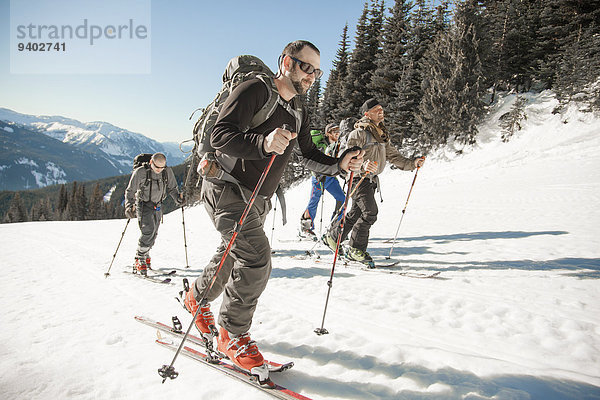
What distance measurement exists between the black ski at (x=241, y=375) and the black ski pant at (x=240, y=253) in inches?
13.6

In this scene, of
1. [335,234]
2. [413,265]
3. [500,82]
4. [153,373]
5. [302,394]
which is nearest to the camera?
[302,394]

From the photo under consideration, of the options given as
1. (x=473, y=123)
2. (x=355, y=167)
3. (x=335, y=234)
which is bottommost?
(x=335, y=234)

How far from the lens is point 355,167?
2.92 m

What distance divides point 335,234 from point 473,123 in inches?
805

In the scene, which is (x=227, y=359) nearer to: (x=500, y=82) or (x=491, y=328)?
(x=491, y=328)

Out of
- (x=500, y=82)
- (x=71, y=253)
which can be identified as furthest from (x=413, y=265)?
(x=500, y=82)

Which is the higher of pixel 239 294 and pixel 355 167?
pixel 355 167

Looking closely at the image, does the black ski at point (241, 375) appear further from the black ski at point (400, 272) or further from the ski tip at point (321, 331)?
the black ski at point (400, 272)

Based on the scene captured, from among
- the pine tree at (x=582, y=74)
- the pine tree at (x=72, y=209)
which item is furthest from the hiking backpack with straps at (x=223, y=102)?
the pine tree at (x=72, y=209)

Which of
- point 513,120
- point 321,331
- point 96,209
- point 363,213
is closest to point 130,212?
point 363,213

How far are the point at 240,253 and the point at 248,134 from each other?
1010 millimetres

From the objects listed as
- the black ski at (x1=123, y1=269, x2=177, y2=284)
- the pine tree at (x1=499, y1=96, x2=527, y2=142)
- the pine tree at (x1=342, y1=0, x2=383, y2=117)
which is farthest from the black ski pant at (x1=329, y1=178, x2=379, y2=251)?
the pine tree at (x1=342, y1=0, x2=383, y2=117)

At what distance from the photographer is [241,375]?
2.43 metres

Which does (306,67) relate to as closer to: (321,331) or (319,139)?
(321,331)
